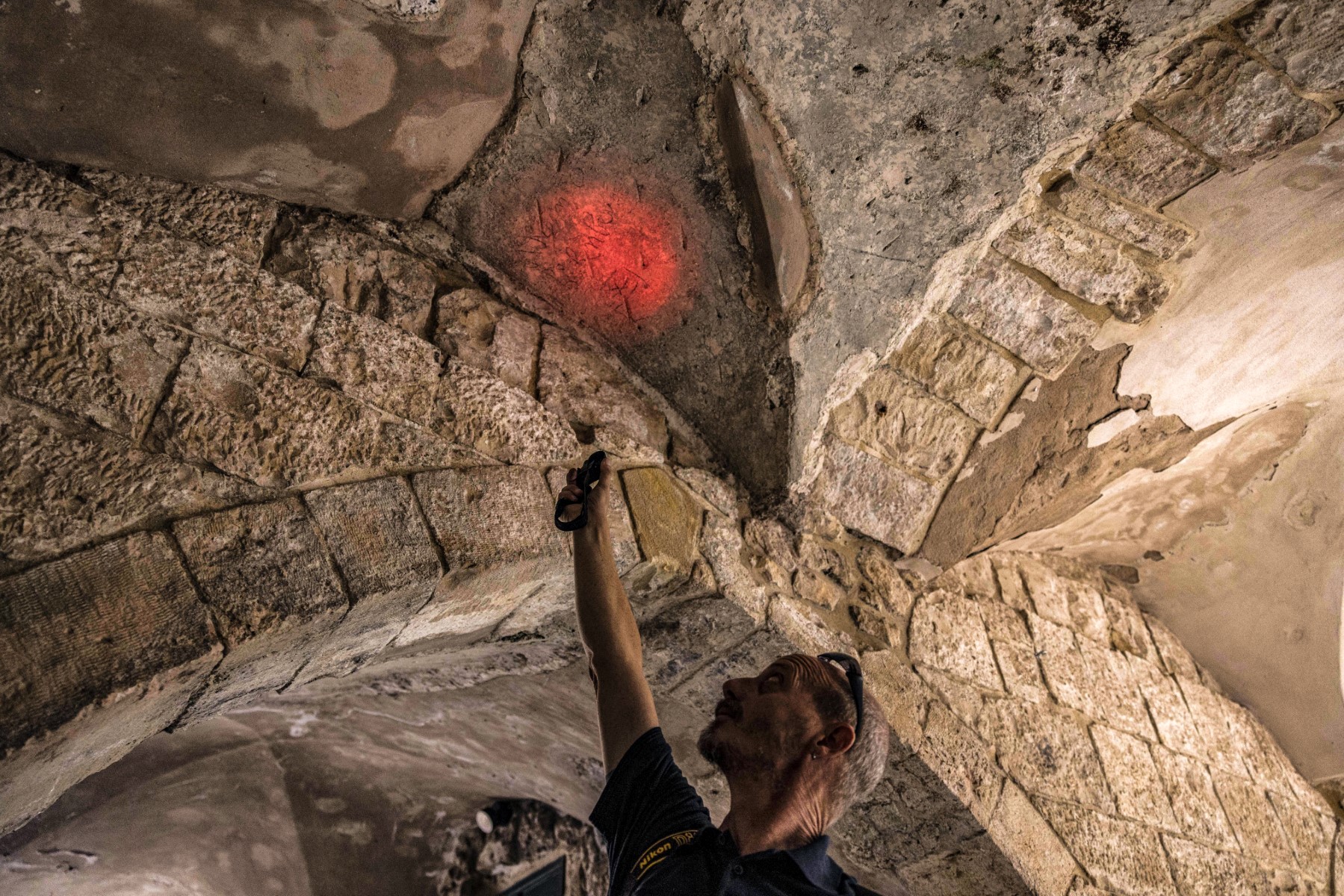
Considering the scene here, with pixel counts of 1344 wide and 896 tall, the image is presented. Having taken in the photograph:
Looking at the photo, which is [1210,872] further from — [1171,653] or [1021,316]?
[1021,316]

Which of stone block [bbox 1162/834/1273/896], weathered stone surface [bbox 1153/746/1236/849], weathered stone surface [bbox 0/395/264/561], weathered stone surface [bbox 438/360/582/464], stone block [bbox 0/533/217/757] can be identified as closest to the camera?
stone block [bbox 0/533/217/757]

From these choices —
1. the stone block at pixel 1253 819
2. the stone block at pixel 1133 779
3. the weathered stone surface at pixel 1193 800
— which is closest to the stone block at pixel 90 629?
the stone block at pixel 1133 779

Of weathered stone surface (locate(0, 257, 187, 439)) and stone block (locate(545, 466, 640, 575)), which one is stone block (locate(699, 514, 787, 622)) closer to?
stone block (locate(545, 466, 640, 575))

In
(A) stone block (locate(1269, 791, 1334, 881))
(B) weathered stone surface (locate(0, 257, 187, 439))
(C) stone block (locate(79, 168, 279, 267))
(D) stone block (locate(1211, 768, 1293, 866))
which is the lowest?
(A) stone block (locate(1269, 791, 1334, 881))

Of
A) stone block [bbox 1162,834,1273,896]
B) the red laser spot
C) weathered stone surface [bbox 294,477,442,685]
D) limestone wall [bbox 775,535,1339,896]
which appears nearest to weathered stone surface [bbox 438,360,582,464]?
weathered stone surface [bbox 294,477,442,685]

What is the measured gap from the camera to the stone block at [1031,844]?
225 cm

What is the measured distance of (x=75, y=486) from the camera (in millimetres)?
1338

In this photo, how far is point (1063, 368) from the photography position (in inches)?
95.7

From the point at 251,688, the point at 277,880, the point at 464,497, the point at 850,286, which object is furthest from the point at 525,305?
the point at 277,880

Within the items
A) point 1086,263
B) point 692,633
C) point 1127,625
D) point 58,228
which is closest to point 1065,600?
point 1127,625

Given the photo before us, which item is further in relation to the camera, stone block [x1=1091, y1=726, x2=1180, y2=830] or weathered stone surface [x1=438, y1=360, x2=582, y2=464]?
stone block [x1=1091, y1=726, x2=1180, y2=830]

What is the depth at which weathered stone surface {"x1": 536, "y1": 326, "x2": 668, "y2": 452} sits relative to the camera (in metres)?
2.19

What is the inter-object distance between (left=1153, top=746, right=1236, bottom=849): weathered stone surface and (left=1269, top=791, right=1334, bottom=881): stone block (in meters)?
0.42

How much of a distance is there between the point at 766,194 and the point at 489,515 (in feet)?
3.58
